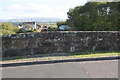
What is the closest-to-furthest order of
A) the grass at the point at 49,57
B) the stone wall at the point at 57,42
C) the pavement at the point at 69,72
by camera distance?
the pavement at the point at 69,72 → the grass at the point at 49,57 → the stone wall at the point at 57,42

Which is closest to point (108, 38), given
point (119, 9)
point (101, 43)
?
point (101, 43)

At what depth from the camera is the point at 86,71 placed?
631 cm

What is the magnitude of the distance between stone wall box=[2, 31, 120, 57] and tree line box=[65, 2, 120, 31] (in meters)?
10.6

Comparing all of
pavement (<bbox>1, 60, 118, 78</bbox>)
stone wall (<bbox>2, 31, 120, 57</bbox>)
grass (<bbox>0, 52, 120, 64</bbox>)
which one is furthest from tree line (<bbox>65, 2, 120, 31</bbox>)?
pavement (<bbox>1, 60, 118, 78</bbox>)

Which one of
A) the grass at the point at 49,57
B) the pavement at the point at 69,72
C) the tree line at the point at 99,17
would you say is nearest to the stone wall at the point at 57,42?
the grass at the point at 49,57

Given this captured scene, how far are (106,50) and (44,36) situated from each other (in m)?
3.32

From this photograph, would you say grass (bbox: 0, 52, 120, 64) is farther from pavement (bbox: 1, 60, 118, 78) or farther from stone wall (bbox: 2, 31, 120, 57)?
pavement (bbox: 1, 60, 118, 78)

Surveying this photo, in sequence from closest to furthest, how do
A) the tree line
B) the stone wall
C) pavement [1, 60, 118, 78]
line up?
pavement [1, 60, 118, 78], the stone wall, the tree line

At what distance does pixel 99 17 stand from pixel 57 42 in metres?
14.2

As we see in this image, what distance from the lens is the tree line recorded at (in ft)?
67.9

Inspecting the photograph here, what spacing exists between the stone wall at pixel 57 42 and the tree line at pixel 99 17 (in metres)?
10.6

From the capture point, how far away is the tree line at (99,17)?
2070cm

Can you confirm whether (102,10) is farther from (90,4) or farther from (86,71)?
(86,71)

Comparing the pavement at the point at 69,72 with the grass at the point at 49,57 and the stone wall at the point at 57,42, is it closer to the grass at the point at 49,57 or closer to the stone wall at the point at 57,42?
the grass at the point at 49,57
